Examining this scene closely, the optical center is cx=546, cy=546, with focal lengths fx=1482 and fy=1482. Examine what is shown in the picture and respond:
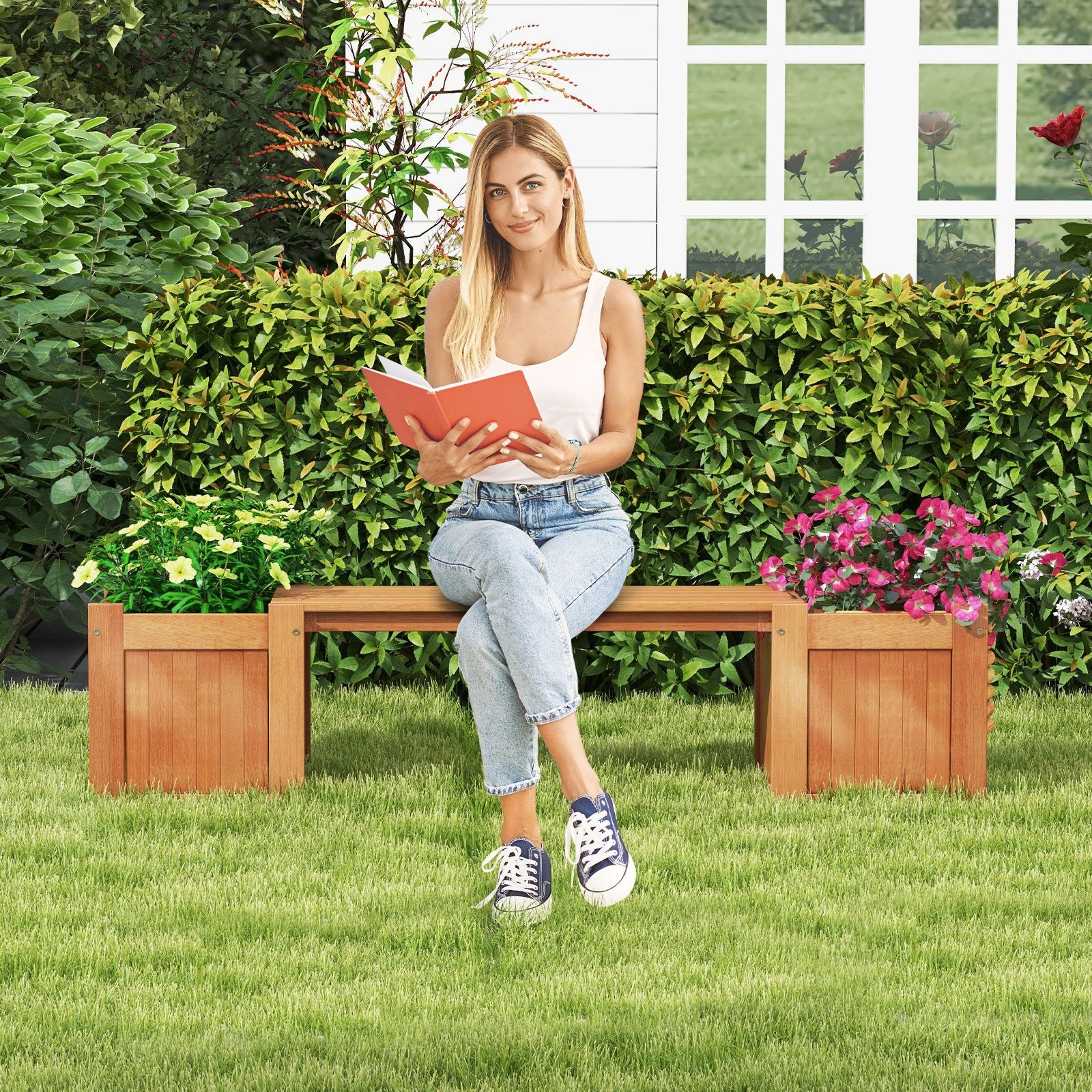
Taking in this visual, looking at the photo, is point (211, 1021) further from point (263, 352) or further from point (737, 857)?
point (263, 352)

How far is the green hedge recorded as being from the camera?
4547 mm

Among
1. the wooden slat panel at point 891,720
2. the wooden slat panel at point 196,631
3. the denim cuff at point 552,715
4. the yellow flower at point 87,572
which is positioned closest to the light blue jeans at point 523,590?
the denim cuff at point 552,715

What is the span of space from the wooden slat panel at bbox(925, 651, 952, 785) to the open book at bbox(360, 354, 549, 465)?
1.19 meters

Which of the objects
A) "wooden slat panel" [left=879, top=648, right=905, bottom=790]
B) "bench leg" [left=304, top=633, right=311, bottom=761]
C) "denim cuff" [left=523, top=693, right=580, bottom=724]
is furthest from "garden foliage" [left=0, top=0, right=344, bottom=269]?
"denim cuff" [left=523, top=693, right=580, bottom=724]

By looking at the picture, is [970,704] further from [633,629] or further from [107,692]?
[107,692]

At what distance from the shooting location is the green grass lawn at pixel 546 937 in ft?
7.55

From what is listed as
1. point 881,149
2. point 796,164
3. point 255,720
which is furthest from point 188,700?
point 796,164

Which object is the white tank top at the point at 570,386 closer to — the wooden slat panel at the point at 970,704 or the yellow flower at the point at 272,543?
the yellow flower at the point at 272,543

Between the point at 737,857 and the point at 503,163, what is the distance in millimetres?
1657

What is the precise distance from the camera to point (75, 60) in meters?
7.48

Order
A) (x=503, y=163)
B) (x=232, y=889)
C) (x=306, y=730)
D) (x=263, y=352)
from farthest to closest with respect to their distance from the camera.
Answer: (x=263, y=352) → (x=306, y=730) → (x=503, y=163) → (x=232, y=889)

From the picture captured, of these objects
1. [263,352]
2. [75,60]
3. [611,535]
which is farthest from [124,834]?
[75,60]

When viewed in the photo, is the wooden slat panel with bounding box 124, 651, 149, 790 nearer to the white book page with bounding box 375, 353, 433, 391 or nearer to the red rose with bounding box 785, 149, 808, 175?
the white book page with bounding box 375, 353, 433, 391

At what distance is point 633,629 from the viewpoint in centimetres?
368
